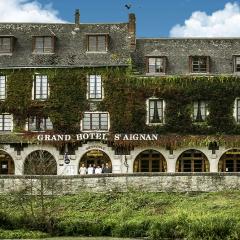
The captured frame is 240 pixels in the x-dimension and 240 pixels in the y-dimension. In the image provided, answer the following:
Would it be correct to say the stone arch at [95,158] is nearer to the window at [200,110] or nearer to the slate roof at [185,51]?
the slate roof at [185,51]

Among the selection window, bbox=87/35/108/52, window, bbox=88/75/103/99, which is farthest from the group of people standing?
window, bbox=87/35/108/52

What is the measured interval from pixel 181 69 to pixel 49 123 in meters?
11.9

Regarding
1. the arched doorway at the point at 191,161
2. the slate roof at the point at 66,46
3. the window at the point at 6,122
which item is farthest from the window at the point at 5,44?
the arched doorway at the point at 191,161

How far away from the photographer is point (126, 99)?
63.4m

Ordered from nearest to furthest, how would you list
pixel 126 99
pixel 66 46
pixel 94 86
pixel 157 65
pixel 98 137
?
pixel 98 137 → pixel 126 99 → pixel 94 86 → pixel 157 65 → pixel 66 46

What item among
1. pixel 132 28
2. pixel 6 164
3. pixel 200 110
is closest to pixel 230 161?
pixel 200 110

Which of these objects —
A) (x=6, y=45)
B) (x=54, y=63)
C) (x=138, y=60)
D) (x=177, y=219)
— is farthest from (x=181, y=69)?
(x=177, y=219)

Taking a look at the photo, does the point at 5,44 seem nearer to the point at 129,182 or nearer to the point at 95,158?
the point at 95,158

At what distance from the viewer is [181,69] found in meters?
64.3

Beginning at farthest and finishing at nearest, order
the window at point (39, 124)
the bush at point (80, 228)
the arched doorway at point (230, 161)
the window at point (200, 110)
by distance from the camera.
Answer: the window at point (39, 124), the window at point (200, 110), the arched doorway at point (230, 161), the bush at point (80, 228)

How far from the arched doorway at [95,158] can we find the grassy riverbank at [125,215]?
11.3 meters

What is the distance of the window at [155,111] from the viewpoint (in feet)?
207

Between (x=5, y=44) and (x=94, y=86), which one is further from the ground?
(x=5, y=44)

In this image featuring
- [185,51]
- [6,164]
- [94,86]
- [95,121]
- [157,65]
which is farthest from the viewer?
[185,51]
